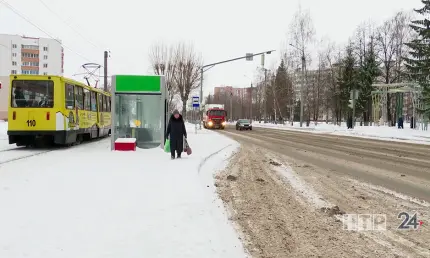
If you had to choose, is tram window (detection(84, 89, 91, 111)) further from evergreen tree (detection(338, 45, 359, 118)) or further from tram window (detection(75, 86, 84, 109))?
evergreen tree (detection(338, 45, 359, 118))

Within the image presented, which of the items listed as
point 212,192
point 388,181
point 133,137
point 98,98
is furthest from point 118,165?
point 98,98

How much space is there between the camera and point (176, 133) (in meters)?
12.0

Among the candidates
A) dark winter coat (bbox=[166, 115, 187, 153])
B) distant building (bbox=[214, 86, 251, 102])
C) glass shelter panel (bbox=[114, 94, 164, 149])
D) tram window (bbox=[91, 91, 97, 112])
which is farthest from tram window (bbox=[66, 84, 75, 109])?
distant building (bbox=[214, 86, 251, 102])

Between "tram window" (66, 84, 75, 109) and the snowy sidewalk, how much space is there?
23.7ft

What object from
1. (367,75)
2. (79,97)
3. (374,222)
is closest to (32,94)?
(79,97)

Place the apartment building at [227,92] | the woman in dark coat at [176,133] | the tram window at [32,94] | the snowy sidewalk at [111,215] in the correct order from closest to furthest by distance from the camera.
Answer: the snowy sidewalk at [111,215] < the woman in dark coat at [176,133] < the tram window at [32,94] < the apartment building at [227,92]

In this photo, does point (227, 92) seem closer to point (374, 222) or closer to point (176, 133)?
point (176, 133)

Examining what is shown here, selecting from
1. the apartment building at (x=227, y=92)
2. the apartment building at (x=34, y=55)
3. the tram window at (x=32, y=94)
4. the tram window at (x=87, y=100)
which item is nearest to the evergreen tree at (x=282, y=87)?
the tram window at (x=87, y=100)

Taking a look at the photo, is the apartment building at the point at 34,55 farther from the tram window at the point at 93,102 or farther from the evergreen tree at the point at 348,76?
the tram window at the point at 93,102

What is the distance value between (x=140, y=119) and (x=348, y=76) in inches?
2086

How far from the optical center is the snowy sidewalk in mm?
4180

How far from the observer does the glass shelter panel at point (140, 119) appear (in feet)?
49.3

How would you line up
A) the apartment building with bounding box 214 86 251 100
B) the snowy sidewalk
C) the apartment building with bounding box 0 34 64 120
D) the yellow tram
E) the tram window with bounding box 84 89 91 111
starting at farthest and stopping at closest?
the apartment building with bounding box 214 86 251 100, the apartment building with bounding box 0 34 64 120, the tram window with bounding box 84 89 91 111, the yellow tram, the snowy sidewalk

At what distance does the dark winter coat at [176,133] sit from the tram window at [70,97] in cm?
625
